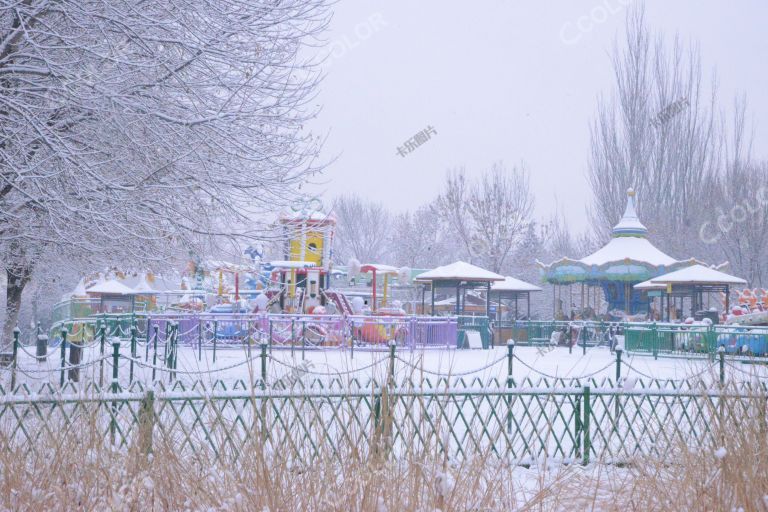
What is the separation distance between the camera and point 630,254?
95.3 feet

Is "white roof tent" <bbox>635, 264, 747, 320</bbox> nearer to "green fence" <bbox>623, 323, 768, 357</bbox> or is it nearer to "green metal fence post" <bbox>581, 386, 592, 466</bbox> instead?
"green fence" <bbox>623, 323, 768, 357</bbox>

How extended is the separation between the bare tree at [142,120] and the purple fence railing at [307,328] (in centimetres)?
944

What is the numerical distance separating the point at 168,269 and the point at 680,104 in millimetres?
31968

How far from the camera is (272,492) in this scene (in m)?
4.26

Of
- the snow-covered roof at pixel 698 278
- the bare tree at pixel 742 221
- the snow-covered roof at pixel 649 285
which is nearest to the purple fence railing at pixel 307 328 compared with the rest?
the snow-covered roof at pixel 698 278

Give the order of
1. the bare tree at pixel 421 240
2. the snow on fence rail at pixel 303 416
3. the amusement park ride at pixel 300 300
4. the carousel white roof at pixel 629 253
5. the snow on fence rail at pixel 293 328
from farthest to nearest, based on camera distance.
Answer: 1. the bare tree at pixel 421 240
2. the carousel white roof at pixel 629 253
3. the snow on fence rail at pixel 293 328
4. the amusement park ride at pixel 300 300
5. the snow on fence rail at pixel 303 416

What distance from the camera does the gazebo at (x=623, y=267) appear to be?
28203mm

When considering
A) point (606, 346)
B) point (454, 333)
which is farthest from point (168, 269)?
point (606, 346)

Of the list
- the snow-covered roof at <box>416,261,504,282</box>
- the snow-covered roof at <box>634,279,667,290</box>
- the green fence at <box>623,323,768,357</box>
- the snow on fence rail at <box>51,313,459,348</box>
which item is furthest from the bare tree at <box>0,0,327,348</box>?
the snow-covered roof at <box>634,279,667,290</box>

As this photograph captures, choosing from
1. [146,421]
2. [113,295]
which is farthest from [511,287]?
[146,421]

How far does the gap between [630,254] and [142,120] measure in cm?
2330

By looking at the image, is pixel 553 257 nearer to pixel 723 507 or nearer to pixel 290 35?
pixel 290 35

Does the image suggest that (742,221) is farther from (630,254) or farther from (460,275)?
(460,275)

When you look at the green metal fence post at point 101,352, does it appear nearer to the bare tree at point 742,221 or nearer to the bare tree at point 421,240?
the bare tree at point 742,221
